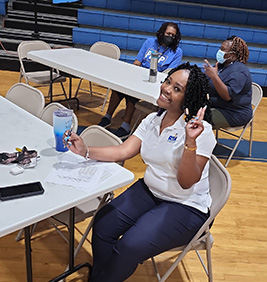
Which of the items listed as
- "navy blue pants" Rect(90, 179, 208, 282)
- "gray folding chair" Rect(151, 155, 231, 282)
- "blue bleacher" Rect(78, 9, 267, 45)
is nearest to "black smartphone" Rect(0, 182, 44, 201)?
"navy blue pants" Rect(90, 179, 208, 282)

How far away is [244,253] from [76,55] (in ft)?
9.81

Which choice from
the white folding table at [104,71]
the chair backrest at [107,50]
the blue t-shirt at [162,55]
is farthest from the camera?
Result: the chair backrest at [107,50]

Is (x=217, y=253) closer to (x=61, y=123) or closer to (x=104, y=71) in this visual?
(x=61, y=123)

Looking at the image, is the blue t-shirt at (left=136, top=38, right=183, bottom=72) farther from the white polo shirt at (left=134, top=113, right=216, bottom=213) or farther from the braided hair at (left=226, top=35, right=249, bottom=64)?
the white polo shirt at (left=134, top=113, right=216, bottom=213)

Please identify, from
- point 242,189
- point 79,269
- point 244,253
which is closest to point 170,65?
point 242,189

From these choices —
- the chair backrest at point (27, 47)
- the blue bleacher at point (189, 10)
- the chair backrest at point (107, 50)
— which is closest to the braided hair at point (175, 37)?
the chair backrest at point (107, 50)

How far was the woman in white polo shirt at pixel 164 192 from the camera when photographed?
5.52 ft

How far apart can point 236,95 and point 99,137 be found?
5.96ft

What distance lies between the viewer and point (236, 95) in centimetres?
336

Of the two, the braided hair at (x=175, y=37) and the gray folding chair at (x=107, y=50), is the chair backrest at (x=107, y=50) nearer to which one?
the gray folding chair at (x=107, y=50)

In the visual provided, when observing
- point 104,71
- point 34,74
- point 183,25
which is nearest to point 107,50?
point 34,74

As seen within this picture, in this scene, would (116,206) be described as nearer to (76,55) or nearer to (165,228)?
(165,228)

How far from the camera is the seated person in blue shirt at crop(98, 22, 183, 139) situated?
159 inches

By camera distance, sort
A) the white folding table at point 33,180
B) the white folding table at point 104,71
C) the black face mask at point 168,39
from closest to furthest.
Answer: the white folding table at point 33,180 → the white folding table at point 104,71 → the black face mask at point 168,39
